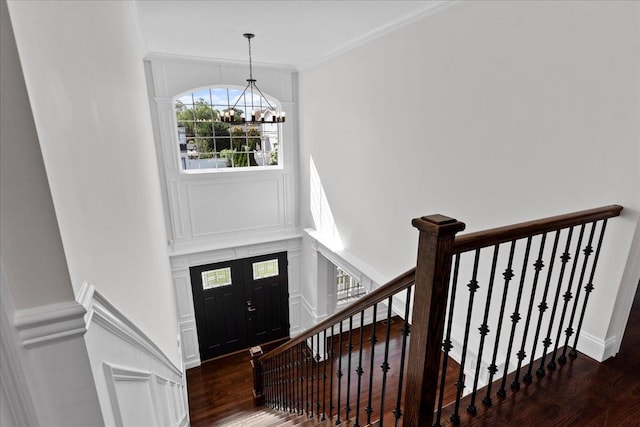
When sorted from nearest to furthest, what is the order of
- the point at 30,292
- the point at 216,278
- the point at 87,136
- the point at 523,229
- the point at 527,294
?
the point at 30,292, the point at 87,136, the point at 523,229, the point at 527,294, the point at 216,278

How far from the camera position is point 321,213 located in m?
5.37

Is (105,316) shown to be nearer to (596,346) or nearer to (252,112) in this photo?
(596,346)

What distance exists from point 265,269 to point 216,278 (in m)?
0.88

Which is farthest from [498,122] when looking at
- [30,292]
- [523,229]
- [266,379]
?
[266,379]

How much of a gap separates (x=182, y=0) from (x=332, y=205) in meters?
3.03

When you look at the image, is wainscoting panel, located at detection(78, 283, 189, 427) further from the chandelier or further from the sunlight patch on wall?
the sunlight patch on wall

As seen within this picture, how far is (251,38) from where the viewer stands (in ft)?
12.8

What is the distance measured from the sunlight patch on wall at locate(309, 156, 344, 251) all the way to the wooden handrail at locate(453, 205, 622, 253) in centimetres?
340

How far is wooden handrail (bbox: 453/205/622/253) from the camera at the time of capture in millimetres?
1231

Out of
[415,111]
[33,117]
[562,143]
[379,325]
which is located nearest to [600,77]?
[562,143]

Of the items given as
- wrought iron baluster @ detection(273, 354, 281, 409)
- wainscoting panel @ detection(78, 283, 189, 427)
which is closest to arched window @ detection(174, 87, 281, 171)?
wrought iron baluster @ detection(273, 354, 281, 409)

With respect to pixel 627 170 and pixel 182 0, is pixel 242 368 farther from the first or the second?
pixel 627 170

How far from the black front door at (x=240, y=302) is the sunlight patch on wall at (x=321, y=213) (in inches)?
45.4

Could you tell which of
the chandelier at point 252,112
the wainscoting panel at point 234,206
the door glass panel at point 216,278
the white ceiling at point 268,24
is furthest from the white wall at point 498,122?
the door glass panel at point 216,278
